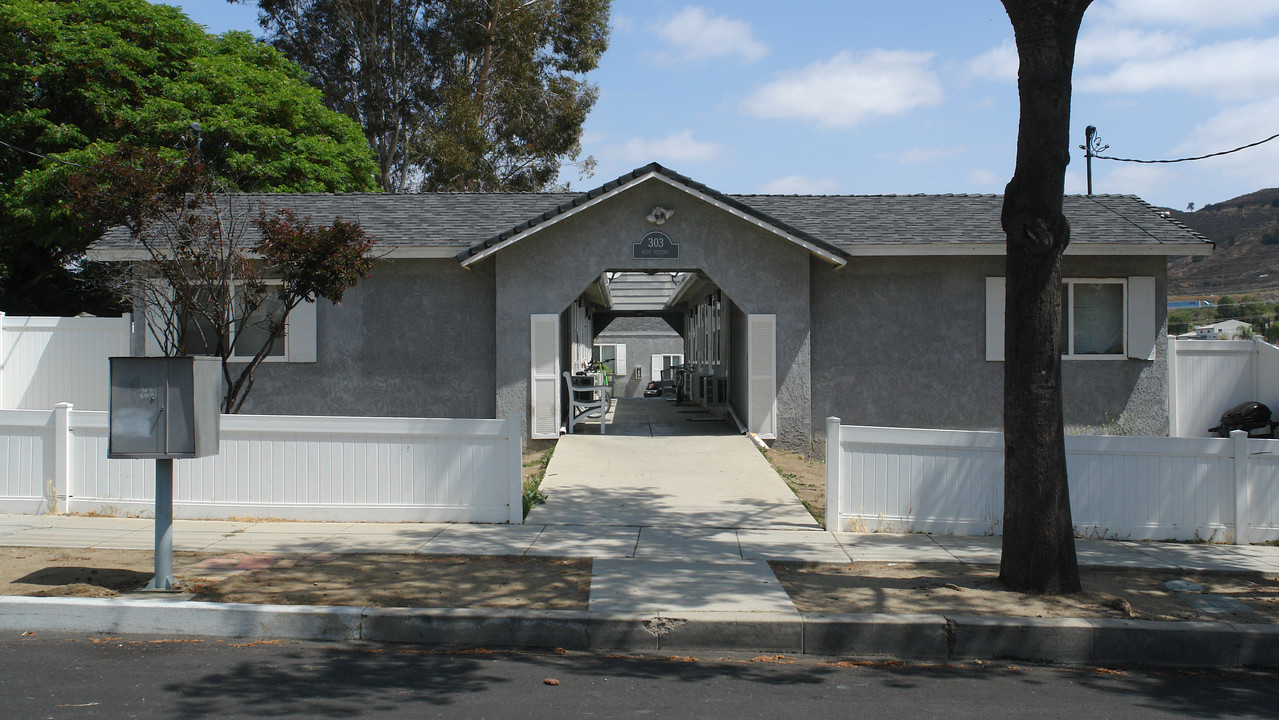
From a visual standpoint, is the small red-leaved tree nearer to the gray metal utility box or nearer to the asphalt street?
the gray metal utility box

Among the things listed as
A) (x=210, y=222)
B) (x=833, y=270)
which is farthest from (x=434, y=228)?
(x=833, y=270)

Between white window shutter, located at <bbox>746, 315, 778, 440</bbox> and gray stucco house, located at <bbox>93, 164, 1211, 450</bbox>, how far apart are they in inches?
0.9

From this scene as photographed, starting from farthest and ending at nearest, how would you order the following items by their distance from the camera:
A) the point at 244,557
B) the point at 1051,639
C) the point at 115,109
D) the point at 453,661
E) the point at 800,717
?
the point at 115,109, the point at 244,557, the point at 1051,639, the point at 453,661, the point at 800,717

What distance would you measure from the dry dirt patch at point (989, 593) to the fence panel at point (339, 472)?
2.97 m

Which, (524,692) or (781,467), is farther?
(781,467)

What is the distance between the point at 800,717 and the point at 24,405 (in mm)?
14161

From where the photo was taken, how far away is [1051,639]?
19.7 ft

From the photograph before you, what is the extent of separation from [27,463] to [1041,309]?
9355mm

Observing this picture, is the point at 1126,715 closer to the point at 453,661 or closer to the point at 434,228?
the point at 453,661

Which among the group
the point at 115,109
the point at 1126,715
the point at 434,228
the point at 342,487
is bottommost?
the point at 1126,715

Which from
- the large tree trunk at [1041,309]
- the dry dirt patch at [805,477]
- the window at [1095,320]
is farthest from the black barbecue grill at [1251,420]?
the large tree trunk at [1041,309]

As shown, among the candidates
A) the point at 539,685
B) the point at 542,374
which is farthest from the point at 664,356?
the point at 539,685

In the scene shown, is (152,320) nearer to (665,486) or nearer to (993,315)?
(665,486)

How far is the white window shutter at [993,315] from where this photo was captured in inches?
555
